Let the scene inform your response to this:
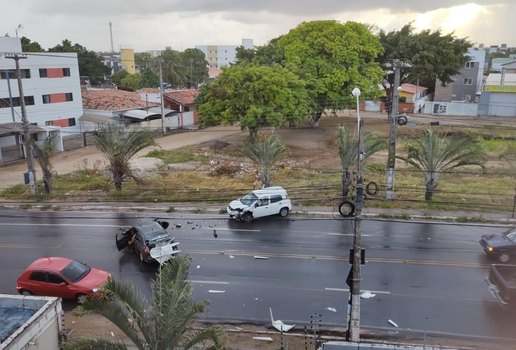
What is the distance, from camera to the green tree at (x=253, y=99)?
39.9 meters

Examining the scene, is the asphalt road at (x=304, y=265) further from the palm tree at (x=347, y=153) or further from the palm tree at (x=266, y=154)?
the palm tree at (x=266, y=154)

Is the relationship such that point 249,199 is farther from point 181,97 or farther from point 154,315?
point 181,97

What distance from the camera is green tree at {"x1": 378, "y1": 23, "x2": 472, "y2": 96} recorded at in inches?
2142

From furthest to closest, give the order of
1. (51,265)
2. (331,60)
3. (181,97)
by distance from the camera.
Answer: (181,97) < (331,60) < (51,265)

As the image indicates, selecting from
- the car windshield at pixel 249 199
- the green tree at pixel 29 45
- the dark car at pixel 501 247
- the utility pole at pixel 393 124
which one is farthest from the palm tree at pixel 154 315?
the green tree at pixel 29 45

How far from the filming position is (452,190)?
96.5ft

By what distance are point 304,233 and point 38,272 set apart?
11825 mm

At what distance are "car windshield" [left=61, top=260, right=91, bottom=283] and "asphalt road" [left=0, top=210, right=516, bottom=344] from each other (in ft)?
5.97

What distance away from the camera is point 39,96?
154 ft

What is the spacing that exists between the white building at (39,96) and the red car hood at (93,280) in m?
27.0

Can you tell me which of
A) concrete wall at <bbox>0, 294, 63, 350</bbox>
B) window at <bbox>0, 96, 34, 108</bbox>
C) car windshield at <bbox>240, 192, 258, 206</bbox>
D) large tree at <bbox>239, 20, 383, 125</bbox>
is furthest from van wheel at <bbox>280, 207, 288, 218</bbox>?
window at <bbox>0, 96, 34, 108</bbox>

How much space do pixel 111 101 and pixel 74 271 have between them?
4149 centimetres

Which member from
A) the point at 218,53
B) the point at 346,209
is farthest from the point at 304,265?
the point at 218,53

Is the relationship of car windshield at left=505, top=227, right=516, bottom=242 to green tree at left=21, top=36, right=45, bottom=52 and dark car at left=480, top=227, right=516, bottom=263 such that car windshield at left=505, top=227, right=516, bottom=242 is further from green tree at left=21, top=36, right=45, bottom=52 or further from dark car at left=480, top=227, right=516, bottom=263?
green tree at left=21, top=36, right=45, bottom=52
